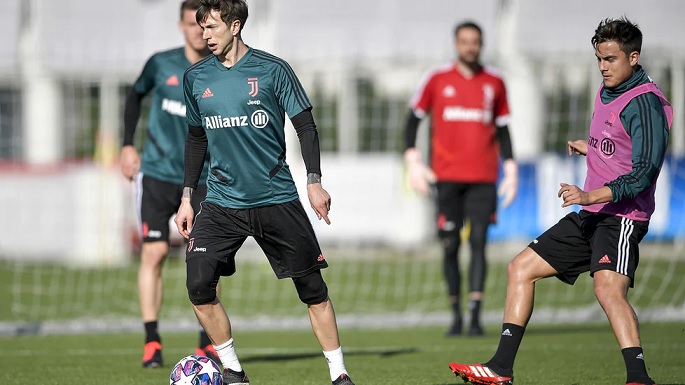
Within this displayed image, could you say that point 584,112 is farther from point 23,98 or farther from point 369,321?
point 23,98

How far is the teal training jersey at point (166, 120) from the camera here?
8.40 meters

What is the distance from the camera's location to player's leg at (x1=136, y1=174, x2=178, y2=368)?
325 inches

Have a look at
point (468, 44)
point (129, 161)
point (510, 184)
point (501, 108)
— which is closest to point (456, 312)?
point (510, 184)

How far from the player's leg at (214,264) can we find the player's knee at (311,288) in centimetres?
40

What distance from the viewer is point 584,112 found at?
16172mm

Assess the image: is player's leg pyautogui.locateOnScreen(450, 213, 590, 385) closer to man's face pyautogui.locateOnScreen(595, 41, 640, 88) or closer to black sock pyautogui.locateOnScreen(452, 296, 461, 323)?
man's face pyautogui.locateOnScreen(595, 41, 640, 88)

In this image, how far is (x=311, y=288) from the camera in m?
6.39

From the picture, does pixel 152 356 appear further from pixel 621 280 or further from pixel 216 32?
pixel 621 280

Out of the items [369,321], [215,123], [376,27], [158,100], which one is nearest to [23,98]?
[376,27]

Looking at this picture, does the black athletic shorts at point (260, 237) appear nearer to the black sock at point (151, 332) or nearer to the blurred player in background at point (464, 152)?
the black sock at point (151, 332)

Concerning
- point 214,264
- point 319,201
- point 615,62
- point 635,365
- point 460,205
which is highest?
point 615,62

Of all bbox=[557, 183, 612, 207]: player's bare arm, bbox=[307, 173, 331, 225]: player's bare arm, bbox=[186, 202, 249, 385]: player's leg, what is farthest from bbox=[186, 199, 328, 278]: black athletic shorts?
bbox=[557, 183, 612, 207]: player's bare arm

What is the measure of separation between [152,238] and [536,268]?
3036 millimetres

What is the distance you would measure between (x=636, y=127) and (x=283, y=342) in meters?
4.64
